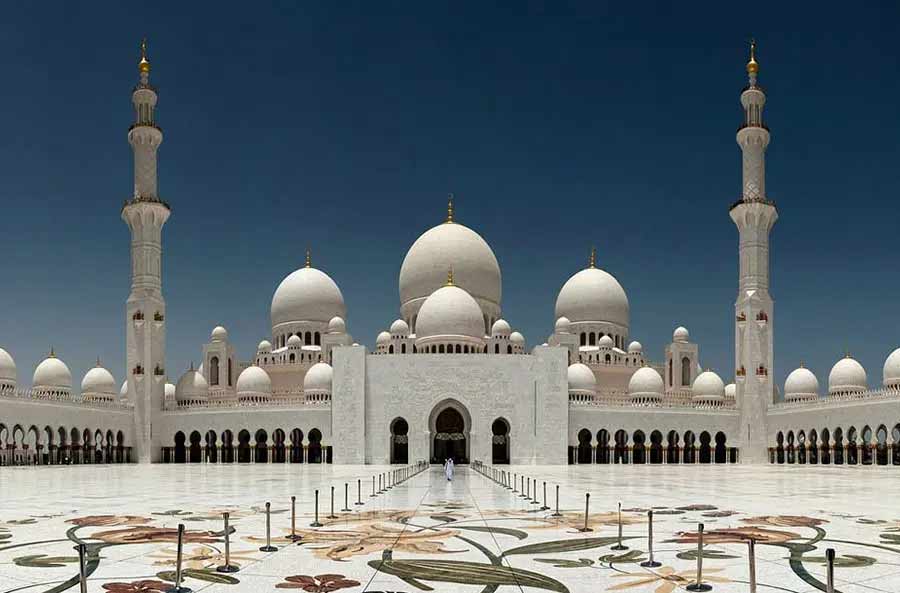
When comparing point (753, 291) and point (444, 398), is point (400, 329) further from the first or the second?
point (753, 291)

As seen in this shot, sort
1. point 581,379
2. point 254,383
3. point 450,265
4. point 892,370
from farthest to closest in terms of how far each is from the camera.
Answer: point 450,265 < point 254,383 < point 581,379 < point 892,370

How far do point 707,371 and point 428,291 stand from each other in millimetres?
15084

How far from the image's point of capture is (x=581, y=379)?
45.6 metres

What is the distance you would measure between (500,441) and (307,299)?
15.6 meters

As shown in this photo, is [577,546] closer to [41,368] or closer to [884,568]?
[884,568]

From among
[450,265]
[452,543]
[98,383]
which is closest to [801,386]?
[450,265]

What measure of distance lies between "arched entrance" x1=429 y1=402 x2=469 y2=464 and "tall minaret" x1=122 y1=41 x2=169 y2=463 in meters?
13.1

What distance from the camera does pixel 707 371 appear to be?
48.5 meters

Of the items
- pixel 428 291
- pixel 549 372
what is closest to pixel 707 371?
pixel 549 372

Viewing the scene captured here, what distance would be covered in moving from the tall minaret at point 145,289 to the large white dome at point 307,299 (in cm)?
910

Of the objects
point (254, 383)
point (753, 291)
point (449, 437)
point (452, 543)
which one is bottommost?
point (449, 437)

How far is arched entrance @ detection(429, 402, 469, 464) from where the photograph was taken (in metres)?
42.9

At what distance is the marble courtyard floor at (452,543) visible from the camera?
741cm

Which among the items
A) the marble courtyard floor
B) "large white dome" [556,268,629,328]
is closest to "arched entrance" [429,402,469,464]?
"large white dome" [556,268,629,328]
